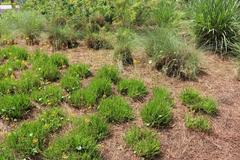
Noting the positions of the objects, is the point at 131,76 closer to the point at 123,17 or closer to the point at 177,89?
the point at 177,89

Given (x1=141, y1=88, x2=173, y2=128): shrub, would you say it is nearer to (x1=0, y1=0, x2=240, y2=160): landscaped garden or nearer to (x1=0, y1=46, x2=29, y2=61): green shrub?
(x1=0, y1=0, x2=240, y2=160): landscaped garden

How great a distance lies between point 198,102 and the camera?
5.34m

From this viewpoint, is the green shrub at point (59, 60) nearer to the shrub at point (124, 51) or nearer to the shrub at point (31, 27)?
the shrub at point (124, 51)

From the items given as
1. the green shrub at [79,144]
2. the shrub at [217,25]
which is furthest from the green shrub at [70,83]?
the shrub at [217,25]

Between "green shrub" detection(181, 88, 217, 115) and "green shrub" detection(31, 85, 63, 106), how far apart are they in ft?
5.47

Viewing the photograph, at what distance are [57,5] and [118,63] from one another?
2381 millimetres

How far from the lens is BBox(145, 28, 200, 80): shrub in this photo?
19.9 feet

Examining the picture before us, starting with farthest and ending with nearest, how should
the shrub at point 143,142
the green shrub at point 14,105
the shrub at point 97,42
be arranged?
the shrub at point 97,42 < the green shrub at point 14,105 < the shrub at point 143,142

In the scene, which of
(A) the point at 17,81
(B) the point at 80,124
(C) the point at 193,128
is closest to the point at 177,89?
(C) the point at 193,128

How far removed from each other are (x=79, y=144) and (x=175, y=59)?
2392 mm

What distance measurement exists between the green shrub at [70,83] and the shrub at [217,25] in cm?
280

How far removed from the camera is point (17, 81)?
5516mm

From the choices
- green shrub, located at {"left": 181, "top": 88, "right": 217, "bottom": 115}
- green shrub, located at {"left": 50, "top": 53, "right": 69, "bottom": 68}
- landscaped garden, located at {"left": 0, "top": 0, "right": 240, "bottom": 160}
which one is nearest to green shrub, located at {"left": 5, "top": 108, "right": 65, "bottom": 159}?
landscaped garden, located at {"left": 0, "top": 0, "right": 240, "bottom": 160}

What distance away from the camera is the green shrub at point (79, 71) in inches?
229
